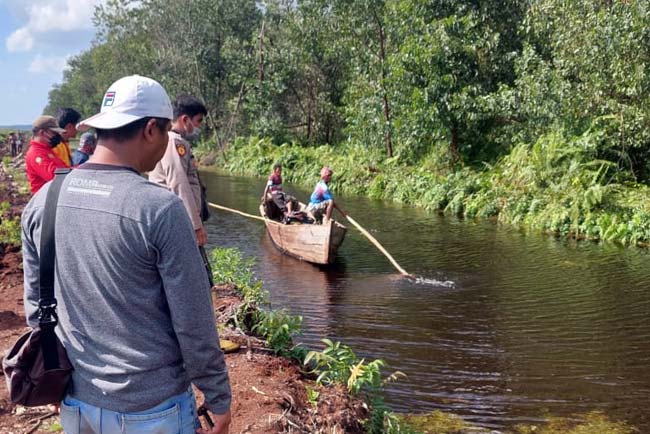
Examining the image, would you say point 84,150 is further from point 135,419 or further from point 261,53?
point 261,53

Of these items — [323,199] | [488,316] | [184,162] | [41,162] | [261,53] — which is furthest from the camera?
[261,53]

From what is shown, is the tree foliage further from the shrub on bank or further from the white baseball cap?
the white baseball cap

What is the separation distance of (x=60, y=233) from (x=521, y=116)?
58.8ft

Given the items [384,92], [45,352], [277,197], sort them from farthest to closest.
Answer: [384,92], [277,197], [45,352]

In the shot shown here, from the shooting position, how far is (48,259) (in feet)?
6.13

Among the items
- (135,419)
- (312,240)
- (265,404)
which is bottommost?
(265,404)

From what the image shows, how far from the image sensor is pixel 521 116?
18266 millimetres

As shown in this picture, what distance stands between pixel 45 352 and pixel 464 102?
17692mm

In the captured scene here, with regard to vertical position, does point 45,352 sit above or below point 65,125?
below

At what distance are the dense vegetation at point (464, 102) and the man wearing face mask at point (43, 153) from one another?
1062 centimetres

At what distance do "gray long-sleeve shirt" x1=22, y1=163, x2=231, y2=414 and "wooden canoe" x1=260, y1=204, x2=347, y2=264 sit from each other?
9.37m

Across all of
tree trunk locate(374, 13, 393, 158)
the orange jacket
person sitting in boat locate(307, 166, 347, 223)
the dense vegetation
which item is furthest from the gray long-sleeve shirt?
tree trunk locate(374, 13, 393, 158)

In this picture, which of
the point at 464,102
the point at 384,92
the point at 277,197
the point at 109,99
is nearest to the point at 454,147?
the point at 464,102

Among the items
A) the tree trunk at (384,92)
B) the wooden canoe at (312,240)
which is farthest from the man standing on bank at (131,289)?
the tree trunk at (384,92)
